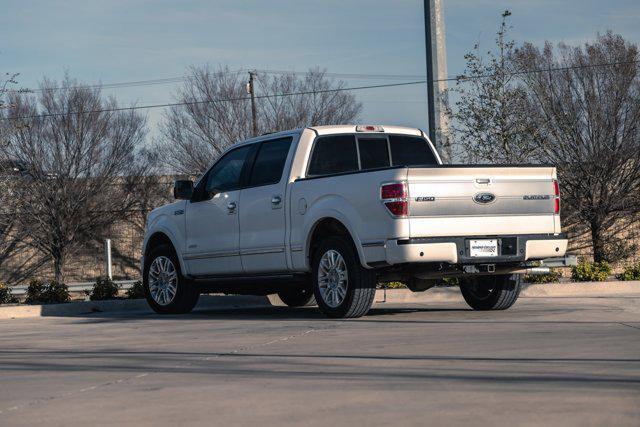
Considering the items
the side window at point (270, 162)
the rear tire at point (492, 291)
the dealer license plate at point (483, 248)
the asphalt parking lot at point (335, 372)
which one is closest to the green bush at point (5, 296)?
the asphalt parking lot at point (335, 372)

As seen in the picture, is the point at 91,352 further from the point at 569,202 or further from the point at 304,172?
the point at 569,202

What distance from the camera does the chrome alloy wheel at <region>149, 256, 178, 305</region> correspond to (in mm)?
14055

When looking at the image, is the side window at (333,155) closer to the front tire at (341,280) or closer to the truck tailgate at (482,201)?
the front tire at (341,280)

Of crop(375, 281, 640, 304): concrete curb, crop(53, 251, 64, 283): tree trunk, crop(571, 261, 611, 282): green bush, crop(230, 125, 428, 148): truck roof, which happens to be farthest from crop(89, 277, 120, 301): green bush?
crop(53, 251, 64, 283): tree trunk

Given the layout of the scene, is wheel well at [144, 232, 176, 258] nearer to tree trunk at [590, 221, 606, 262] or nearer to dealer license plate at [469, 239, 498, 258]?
dealer license plate at [469, 239, 498, 258]

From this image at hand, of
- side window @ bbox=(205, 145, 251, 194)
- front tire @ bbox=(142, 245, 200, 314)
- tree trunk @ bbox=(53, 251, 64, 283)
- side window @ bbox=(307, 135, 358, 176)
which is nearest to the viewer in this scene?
side window @ bbox=(307, 135, 358, 176)

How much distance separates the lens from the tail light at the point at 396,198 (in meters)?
10.6

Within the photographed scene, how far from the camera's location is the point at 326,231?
11.8 metres

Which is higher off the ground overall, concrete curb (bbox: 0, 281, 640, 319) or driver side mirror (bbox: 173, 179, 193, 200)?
driver side mirror (bbox: 173, 179, 193, 200)

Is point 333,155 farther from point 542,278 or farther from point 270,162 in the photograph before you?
point 542,278

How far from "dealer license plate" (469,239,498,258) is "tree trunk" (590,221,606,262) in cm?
2201

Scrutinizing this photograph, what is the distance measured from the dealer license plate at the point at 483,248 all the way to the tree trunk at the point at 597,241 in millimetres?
22006

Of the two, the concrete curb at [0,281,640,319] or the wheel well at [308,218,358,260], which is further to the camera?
the concrete curb at [0,281,640,319]

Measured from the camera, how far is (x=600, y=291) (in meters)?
16.4
